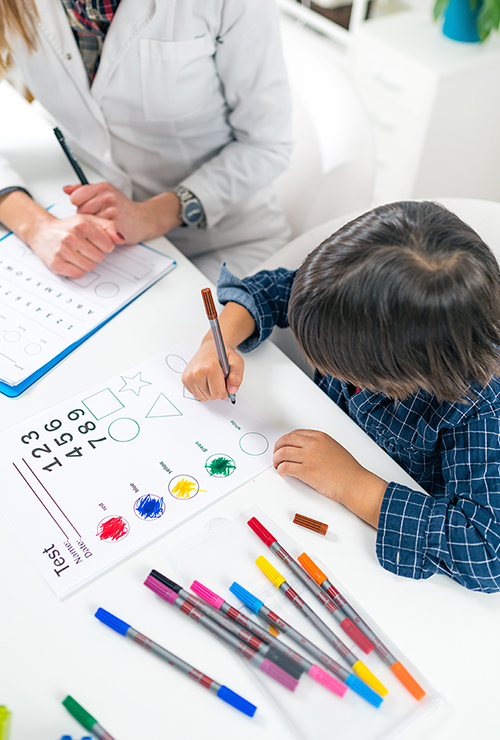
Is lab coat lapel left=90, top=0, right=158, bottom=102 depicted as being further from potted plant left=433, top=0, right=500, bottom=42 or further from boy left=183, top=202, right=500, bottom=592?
potted plant left=433, top=0, right=500, bottom=42

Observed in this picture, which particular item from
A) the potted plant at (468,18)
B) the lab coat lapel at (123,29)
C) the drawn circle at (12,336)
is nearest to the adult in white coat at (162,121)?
the lab coat lapel at (123,29)

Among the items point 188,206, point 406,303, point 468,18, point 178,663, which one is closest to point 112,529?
point 178,663

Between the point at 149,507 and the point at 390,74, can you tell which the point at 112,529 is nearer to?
the point at 149,507

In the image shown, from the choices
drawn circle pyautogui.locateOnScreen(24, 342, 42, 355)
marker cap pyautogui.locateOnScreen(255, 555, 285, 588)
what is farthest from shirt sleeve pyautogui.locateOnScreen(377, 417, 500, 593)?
drawn circle pyautogui.locateOnScreen(24, 342, 42, 355)

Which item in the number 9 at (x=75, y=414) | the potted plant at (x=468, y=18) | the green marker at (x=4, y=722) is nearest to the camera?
the green marker at (x=4, y=722)

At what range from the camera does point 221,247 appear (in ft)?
3.85

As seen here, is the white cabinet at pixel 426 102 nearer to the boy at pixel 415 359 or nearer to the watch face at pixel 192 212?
the watch face at pixel 192 212

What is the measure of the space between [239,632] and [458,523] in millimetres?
246

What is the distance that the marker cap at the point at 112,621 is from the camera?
49 centimetres

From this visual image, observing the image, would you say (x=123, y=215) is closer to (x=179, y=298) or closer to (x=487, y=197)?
(x=179, y=298)

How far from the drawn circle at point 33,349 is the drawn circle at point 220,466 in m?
0.28

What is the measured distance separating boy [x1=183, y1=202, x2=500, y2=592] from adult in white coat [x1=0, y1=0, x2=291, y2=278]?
15.1 inches

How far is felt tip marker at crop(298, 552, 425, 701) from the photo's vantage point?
0.48m

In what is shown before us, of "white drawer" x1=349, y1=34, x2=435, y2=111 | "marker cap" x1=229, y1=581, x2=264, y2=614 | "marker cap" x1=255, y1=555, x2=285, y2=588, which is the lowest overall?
"marker cap" x1=229, y1=581, x2=264, y2=614
